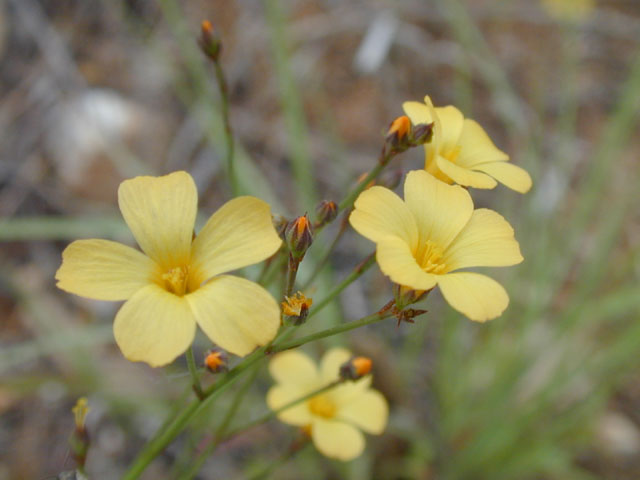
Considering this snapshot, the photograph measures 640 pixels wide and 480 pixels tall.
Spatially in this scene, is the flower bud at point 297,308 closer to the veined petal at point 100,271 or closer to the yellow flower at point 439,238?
the yellow flower at point 439,238

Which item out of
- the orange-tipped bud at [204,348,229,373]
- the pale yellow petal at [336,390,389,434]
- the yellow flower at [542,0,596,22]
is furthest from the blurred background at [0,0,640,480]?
the orange-tipped bud at [204,348,229,373]

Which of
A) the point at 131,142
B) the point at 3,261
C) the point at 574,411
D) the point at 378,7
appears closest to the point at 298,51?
the point at 378,7

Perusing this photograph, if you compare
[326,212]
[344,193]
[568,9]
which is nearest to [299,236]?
[326,212]

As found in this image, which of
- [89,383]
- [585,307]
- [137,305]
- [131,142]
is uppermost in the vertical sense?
[137,305]

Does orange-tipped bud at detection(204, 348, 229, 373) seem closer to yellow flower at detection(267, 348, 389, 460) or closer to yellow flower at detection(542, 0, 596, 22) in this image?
yellow flower at detection(267, 348, 389, 460)

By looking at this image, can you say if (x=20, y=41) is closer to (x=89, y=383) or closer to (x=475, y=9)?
(x=89, y=383)

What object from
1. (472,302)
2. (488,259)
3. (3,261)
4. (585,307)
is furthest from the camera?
(3,261)

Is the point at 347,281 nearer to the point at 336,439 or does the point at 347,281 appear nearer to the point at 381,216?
the point at 381,216
